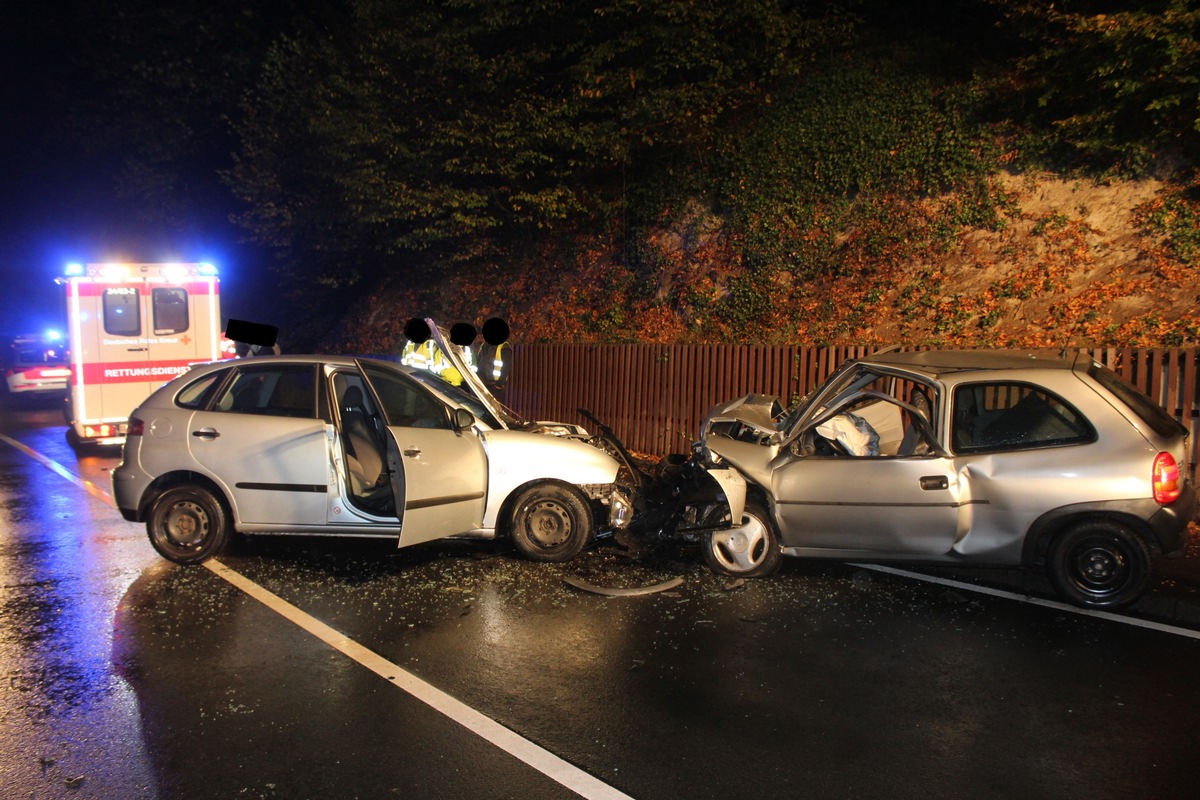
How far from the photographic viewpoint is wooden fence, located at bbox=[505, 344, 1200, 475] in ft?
25.2

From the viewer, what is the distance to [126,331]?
1255 centimetres

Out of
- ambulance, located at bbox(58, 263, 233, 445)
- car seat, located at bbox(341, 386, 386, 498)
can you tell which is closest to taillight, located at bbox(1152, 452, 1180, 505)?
car seat, located at bbox(341, 386, 386, 498)

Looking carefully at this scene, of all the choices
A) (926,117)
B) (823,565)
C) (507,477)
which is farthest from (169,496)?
(926,117)

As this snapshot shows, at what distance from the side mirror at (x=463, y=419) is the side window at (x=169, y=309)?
803 centimetres

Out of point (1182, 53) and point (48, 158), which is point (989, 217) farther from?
point (48, 158)

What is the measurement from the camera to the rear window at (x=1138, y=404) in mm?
5438

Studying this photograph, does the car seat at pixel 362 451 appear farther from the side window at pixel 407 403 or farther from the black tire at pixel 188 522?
the black tire at pixel 188 522

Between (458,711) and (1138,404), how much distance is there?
4.57 m

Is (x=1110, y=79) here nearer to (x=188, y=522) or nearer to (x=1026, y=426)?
(x=1026, y=426)

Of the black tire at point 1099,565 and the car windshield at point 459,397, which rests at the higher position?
the car windshield at point 459,397

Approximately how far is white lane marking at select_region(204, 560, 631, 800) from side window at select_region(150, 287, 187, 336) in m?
8.39

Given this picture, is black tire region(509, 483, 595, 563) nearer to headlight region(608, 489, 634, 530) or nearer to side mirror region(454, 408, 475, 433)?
headlight region(608, 489, 634, 530)

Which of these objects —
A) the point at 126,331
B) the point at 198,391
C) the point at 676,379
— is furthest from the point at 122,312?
the point at 676,379

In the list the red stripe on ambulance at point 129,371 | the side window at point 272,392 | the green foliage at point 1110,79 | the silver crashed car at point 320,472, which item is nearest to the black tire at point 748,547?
the silver crashed car at point 320,472
